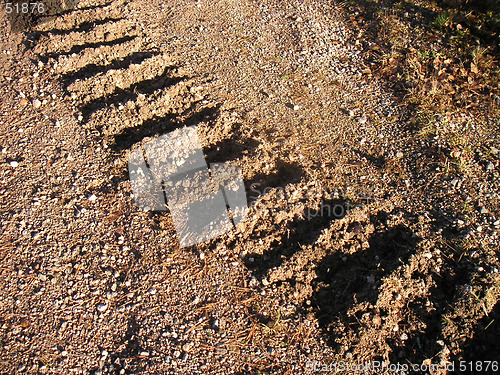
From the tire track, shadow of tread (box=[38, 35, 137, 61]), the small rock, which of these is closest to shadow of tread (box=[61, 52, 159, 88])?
the tire track

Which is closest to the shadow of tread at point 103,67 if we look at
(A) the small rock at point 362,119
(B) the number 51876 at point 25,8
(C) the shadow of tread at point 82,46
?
(C) the shadow of tread at point 82,46

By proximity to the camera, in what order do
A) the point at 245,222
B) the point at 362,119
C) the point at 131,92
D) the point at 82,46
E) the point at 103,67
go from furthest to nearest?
the point at 82,46 < the point at 103,67 < the point at 131,92 < the point at 362,119 < the point at 245,222

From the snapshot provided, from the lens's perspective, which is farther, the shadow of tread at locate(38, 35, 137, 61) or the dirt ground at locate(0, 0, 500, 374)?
the shadow of tread at locate(38, 35, 137, 61)

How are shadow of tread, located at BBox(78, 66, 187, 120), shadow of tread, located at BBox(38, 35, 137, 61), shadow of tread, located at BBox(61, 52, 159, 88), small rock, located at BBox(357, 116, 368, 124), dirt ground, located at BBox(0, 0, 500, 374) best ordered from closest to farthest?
dirt ground, located at BBox(0, 0, 500, 374) → small rock, located at BBox(357, 116, 368, 124) → shadow of tread, located at BBox(78, 66, 187, 120) → shadow of tread, located at BBox(61, 52, 159, 88) → shadow of tread, located at BBox(38, 35, 137, 61)

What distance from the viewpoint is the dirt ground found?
2.47 metres

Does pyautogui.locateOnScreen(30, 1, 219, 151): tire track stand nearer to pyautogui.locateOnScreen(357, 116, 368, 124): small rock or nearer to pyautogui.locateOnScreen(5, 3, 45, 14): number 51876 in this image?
pyautogui.locateOnScreen(5, 3, 45, 14): number 51876

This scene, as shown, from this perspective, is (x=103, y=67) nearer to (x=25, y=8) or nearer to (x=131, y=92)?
(x=131, y=92)

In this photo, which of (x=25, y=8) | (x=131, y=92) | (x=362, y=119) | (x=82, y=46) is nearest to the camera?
(x=362, y=119)

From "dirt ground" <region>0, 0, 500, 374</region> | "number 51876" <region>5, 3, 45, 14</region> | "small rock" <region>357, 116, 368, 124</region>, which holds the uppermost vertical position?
"number 51876" <region>5, 3, 45, 14</region>

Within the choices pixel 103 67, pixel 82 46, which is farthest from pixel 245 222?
pixel 82 46

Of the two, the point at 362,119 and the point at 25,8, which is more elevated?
the point at 25,8

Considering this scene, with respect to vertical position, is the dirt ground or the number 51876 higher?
the number 51876

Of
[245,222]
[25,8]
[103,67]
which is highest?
[25,8]

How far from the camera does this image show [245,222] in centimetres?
293
